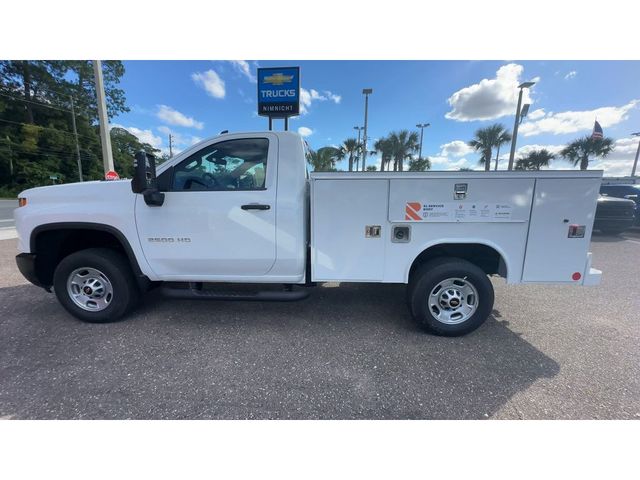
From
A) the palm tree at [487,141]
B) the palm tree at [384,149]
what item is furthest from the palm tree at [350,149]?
the palm tree at [487,141]

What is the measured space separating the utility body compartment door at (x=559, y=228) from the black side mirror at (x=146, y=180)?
385 cm

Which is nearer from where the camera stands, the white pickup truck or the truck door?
the white pickup truck

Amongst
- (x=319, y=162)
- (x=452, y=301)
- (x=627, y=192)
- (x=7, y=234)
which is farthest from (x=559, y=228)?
(x=7, y=234)

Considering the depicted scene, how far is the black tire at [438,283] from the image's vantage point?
283 cm

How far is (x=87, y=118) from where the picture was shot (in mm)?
31594

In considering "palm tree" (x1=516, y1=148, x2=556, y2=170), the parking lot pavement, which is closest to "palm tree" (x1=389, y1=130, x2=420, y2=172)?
"palm tree" (x1=516, y1=148, x2=556, y2=170)

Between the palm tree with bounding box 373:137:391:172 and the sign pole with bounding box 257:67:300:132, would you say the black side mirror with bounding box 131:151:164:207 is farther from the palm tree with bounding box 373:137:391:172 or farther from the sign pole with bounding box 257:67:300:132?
the palm tree with bounding box 373:137:391:172

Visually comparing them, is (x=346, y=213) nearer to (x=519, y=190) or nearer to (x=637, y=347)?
(x=519, y=190)

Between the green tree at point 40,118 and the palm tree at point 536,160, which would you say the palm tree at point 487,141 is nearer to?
the palm tree at point 536,160

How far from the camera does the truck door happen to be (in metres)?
2.86

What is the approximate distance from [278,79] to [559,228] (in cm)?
767

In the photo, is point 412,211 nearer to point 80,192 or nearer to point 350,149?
point 80,192

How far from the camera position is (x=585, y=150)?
24.6 meters

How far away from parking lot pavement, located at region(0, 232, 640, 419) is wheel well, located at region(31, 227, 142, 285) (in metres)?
0.64
